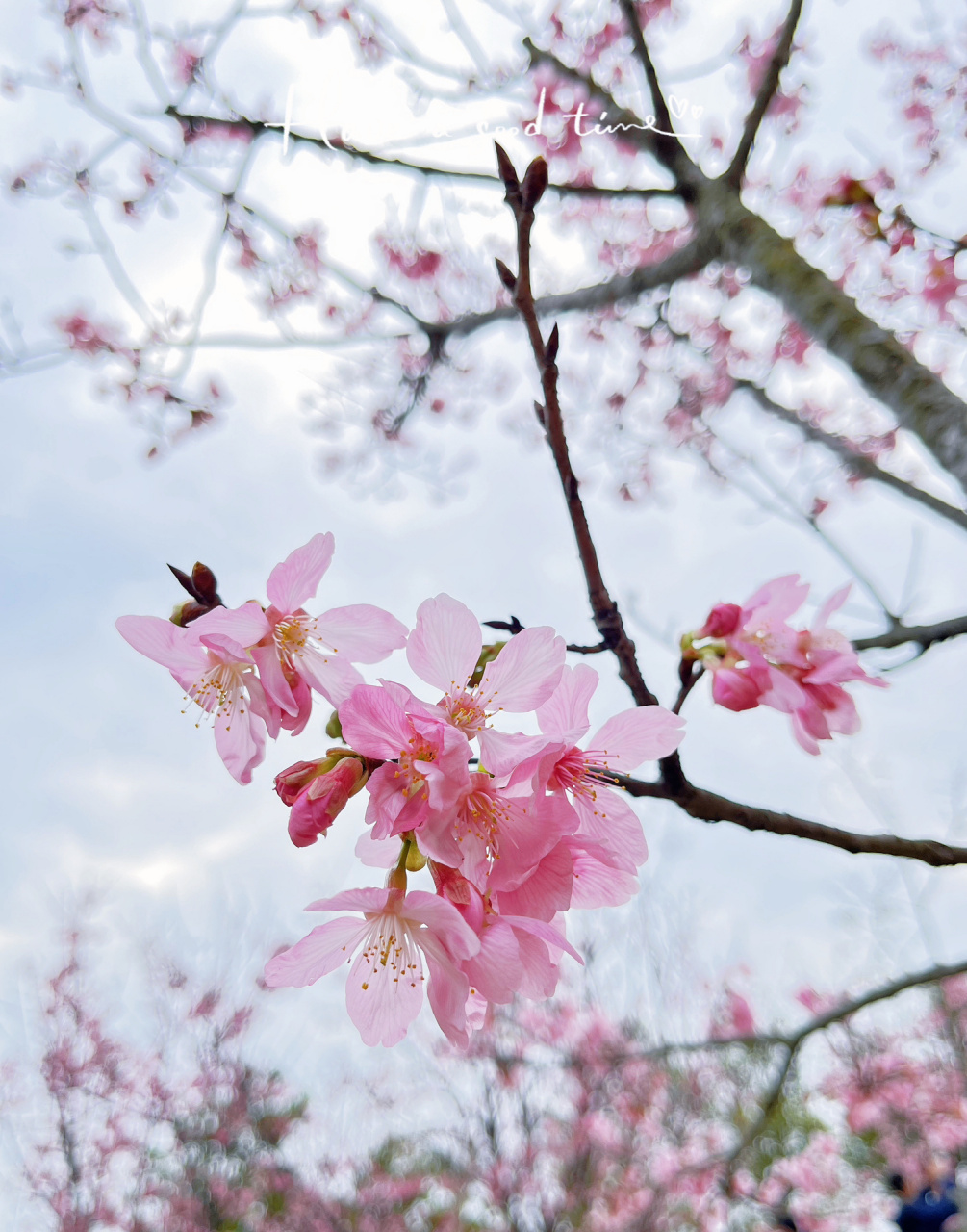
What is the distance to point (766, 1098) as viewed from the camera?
213 cm

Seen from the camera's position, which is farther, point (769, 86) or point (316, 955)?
point (769, 86)

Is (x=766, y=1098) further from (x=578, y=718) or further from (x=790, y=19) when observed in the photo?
(x=790, y=19)

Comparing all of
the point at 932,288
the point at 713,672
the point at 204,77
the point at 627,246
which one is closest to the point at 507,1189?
the point at 713,672

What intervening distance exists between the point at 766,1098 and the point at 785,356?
501 cm

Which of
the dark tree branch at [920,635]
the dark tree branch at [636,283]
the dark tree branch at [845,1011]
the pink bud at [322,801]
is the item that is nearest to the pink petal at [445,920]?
the pink bud at [322,801]

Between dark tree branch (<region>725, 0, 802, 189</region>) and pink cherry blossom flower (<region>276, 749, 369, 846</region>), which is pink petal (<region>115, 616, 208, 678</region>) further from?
dark tree branch (<region>725, 0, 802, 189</region>)

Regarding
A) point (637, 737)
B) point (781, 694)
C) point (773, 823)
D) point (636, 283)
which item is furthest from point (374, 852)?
point (636, 283)

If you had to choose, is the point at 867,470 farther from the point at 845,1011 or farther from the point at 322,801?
the point at 322,801

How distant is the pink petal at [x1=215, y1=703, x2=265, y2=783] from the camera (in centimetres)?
82

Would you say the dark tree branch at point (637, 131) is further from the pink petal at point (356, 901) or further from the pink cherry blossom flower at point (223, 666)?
the pink petal at point (356, 901)

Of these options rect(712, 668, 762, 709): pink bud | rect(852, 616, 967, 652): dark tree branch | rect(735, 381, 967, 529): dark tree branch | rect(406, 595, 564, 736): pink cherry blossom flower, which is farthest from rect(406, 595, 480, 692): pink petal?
rect(735, 381, 967, 529): dark tree branch

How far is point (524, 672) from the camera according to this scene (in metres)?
0.71

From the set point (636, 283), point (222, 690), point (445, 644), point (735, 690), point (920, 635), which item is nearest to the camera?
point (445, 644)

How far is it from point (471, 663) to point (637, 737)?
0.68 ft
